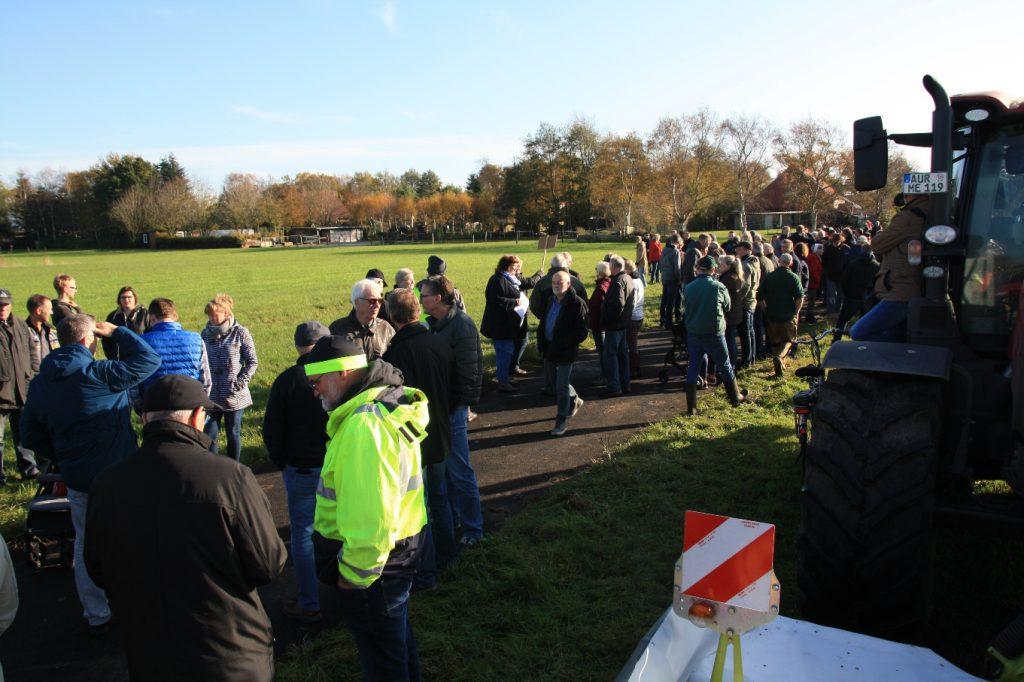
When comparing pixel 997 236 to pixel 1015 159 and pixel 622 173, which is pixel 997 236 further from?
pixel 622 173

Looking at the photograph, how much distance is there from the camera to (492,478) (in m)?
6.57

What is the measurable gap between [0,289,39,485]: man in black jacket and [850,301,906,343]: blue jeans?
7.97 metres

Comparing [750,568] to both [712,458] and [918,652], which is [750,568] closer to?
[918,652]

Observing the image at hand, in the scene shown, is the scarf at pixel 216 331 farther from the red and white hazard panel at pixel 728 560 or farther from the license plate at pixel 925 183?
the license plate at pixel 925 183

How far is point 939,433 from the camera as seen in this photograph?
3518 mm

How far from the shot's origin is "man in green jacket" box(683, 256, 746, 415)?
7.88 m

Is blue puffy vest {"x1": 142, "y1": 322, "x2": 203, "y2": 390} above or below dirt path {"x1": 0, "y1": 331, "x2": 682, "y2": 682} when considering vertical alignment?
above

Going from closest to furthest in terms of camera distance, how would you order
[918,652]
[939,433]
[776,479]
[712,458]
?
1. [918,652]
2. [939,433]
3. [776,479]
4. [712,458]

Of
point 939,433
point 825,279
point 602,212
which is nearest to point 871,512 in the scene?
point 939,433

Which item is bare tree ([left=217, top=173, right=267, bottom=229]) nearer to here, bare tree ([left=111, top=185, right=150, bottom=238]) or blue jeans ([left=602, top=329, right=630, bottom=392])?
bare tree ([left=111, top=185, right=150, bottom=238])

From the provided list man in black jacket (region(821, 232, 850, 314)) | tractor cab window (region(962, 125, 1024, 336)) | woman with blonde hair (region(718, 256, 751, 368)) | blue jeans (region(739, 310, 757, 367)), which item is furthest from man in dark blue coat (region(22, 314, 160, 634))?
man in black jacket (region(821, 232, 850, 314))

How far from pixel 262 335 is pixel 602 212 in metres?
63.7

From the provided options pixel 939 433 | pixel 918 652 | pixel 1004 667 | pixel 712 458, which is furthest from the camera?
pixel 712 458

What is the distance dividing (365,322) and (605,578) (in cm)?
297
